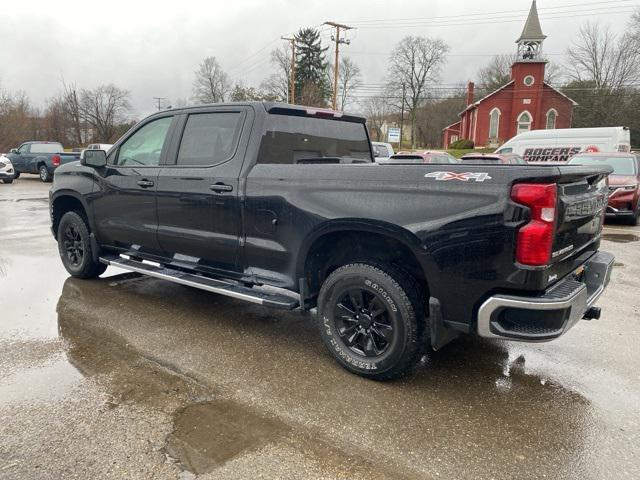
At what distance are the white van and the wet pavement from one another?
1671cm

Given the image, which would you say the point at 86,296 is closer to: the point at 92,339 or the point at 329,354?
the point at 92,339

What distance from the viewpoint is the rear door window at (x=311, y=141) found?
419cm

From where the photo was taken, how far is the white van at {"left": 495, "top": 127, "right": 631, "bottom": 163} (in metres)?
19.3

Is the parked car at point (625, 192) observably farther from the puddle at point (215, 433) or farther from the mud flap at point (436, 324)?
the puddle at point (215, 433)

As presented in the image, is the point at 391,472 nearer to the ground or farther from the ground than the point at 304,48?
nearer to the ground

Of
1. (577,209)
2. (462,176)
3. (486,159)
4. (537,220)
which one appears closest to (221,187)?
(462,176)

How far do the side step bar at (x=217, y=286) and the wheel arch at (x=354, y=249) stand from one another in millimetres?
222

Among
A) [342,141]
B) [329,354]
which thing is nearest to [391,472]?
[329,354]

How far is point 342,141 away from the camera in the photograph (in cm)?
485

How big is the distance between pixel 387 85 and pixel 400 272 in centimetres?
6400

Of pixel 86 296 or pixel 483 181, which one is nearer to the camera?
pixel 483 181

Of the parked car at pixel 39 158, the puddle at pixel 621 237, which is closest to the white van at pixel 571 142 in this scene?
the puddle at pixel 621 237

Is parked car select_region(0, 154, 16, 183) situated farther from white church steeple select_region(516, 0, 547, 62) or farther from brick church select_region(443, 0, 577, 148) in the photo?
white church steeple select_region(516, 0, 547, 62)

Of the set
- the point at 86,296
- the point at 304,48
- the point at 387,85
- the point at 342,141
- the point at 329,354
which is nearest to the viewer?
the point at 329,354
